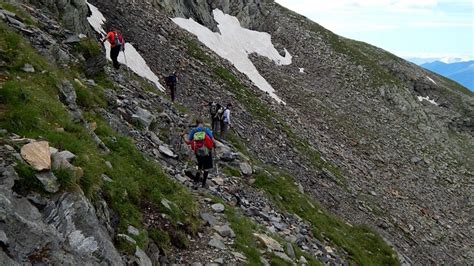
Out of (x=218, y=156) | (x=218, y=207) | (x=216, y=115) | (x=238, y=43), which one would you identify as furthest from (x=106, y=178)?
(x=238, y=43)

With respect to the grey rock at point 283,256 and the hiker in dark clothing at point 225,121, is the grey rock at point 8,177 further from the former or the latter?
the hiker in dark clothing at point 225,121

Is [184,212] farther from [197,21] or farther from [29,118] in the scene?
[197,21]

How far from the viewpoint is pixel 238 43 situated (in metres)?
52.5

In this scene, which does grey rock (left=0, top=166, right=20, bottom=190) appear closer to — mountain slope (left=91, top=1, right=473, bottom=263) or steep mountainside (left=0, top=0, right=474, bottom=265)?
steep mountainside (left=0, top=0, right=474, bottom=265)

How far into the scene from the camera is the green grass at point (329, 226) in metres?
21.8

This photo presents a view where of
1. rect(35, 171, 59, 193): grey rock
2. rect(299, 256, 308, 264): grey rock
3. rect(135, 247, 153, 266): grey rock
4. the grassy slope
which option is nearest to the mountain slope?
rect(299, 256, 308, 264): grey rock

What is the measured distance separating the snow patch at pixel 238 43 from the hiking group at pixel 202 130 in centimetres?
1694

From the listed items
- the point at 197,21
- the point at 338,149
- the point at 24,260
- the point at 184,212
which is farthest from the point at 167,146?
the point at 197,21

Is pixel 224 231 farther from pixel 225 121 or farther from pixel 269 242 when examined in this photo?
pixel 225 121

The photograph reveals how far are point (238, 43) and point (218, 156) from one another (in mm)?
32906

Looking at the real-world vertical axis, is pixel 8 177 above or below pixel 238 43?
below

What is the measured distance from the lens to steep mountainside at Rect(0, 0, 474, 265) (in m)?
9.66

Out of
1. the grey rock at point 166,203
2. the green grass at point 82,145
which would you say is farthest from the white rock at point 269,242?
the grey rock at point 166,203

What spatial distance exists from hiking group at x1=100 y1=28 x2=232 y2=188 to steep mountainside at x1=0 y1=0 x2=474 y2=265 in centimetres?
90
